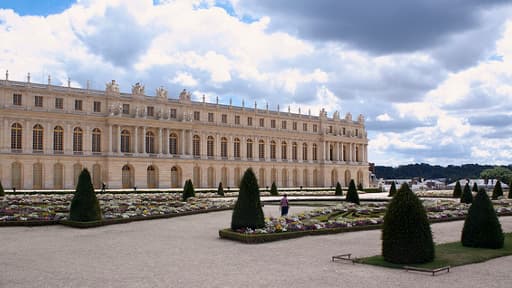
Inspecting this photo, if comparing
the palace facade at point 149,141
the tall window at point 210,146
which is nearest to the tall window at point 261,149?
the palace facade at point 149,141

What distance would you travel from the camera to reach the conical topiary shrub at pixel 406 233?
1266cm

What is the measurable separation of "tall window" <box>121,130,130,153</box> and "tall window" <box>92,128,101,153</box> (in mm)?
2715

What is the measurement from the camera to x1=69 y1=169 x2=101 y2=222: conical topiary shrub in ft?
72.0

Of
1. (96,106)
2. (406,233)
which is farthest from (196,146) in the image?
(406,233)

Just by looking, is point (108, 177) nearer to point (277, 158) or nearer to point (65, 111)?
point (65, 111)

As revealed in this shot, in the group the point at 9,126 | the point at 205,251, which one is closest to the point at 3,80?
the point at 9,126

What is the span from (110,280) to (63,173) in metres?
50.0

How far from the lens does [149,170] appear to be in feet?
210

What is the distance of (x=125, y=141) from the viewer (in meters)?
62.6

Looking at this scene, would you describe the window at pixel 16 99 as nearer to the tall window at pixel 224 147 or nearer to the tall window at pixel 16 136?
the tall window at pixel 16 136

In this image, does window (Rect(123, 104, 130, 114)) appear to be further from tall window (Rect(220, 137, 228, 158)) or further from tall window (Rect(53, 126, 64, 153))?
tall window (Rect(220, 137, 228, 158))

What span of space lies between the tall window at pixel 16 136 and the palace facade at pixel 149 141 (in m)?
0.10

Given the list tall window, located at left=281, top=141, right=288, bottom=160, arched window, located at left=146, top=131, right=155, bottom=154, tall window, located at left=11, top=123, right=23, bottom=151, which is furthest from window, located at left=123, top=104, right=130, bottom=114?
tall window, located at left=281, top=141, right=288, bottom=160

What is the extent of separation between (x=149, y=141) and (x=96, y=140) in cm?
664
